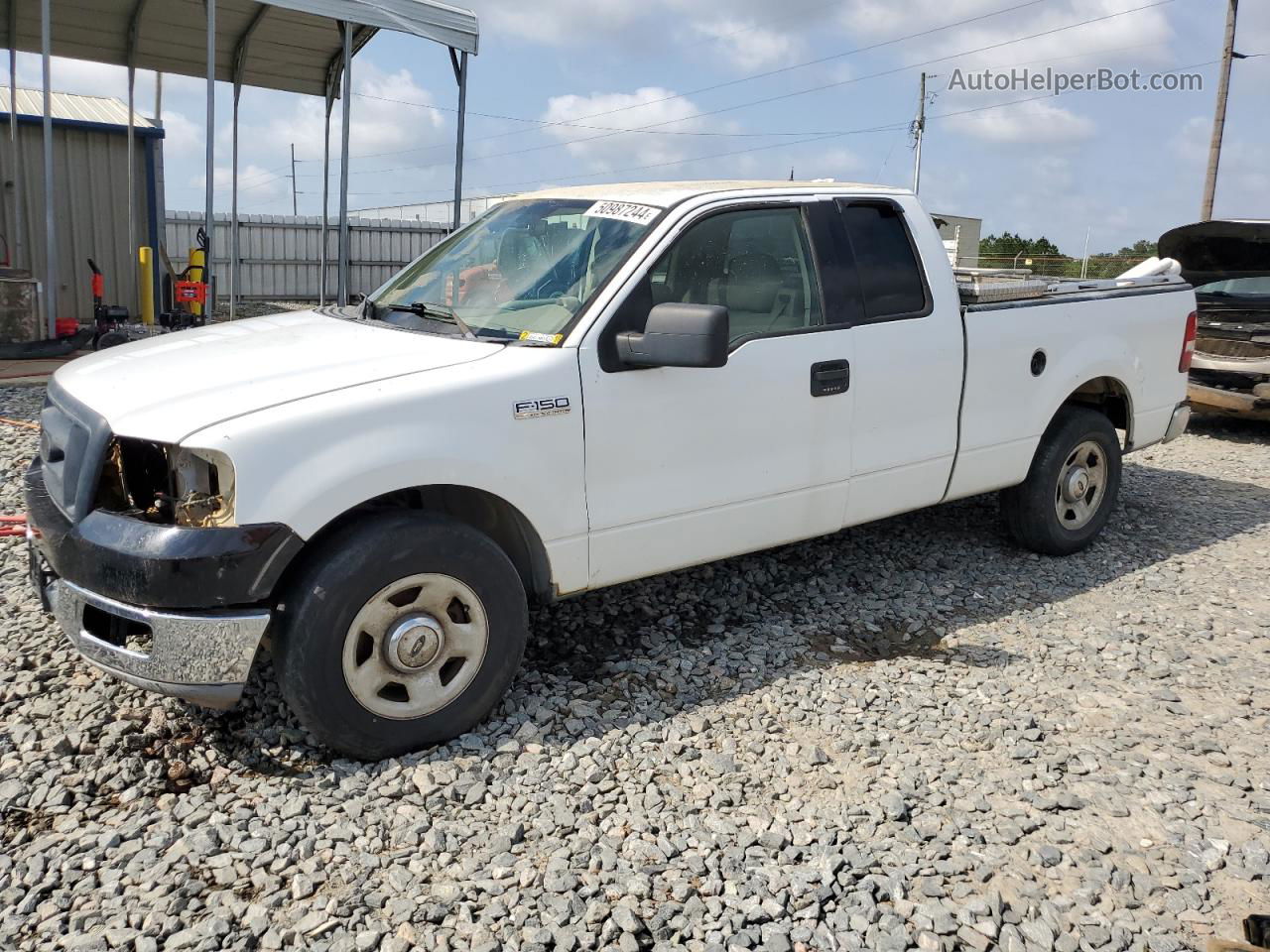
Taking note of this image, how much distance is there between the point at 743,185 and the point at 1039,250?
39.6 metres

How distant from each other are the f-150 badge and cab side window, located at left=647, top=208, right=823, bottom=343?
2.12ft

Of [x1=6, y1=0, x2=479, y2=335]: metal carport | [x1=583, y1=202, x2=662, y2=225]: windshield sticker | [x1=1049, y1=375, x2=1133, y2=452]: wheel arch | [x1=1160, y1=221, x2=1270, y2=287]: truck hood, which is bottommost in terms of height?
[x1=1049, y1=375, x2=1133, y2=452]: wheel arch

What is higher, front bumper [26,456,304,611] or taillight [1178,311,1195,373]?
taillight [1178,311,1195,373]

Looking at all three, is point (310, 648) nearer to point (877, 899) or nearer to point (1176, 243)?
point (877, 899)

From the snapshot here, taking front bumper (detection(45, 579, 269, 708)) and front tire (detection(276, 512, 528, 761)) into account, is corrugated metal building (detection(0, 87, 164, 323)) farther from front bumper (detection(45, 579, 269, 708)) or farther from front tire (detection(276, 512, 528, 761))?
front tire (detection(276, 512, 528, 761))

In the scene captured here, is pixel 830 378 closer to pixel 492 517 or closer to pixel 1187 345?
pixel 492 517

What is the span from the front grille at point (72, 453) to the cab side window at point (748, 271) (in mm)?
2022

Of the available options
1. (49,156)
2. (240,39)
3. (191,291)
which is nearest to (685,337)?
(49,156)

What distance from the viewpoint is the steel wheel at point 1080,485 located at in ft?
19.3

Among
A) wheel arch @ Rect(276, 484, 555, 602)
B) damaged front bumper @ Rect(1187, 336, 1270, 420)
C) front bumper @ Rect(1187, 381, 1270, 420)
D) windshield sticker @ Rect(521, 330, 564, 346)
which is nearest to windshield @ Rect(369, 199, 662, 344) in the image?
windshield sticker @ Rect(521, 330, 564, 346)

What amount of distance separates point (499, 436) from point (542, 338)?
0.46 m

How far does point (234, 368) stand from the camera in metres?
3.58

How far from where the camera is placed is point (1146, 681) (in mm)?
4453

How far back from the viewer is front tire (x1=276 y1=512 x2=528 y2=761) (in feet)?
10.7
